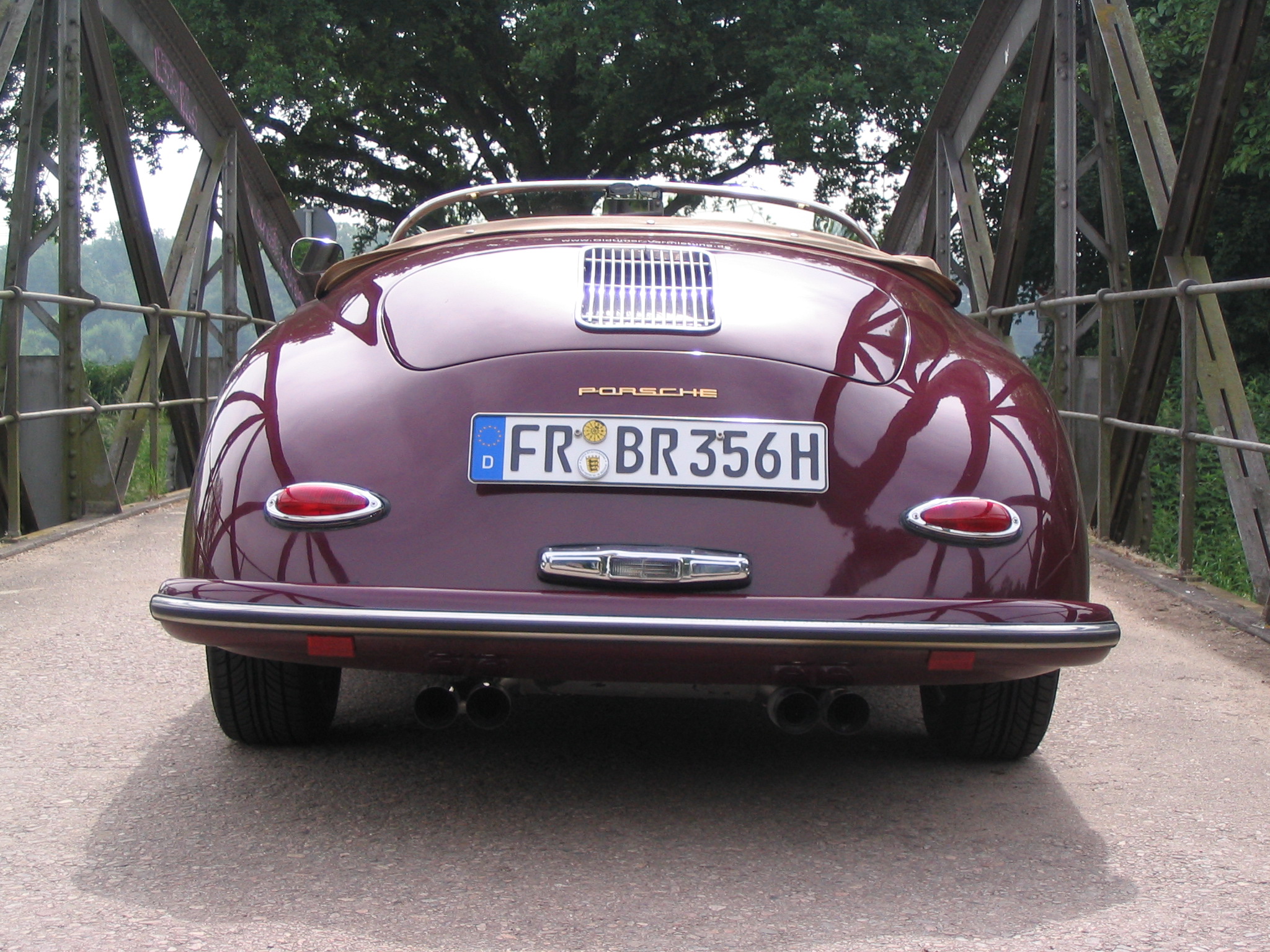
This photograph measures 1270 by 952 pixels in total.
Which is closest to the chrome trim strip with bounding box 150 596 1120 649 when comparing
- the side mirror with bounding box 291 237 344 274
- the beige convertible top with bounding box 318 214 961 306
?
the beige convertible top with bounding box 318 214 961 306

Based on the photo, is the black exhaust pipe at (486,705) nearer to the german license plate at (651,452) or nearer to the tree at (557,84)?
the german license plate at (651,452)

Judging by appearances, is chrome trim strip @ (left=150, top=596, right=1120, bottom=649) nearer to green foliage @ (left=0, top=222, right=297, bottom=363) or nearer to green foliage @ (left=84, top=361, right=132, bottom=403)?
green foliage @ (left=84, top=361, right=132, bottom=403)

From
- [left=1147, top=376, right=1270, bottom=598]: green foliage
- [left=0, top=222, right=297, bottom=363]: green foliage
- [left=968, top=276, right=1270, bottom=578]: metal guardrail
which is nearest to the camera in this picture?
[left=968, top=276, right=1270, bottom=578]: metal guardrail

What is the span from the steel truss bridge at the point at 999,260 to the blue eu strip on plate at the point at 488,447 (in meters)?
1.94

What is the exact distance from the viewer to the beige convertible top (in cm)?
320

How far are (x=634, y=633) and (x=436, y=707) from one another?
425 mm

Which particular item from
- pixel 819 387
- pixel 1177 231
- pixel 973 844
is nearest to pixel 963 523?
pixel 819 387

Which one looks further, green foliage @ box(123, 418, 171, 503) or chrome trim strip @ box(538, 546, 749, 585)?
green foliage @ box(123, 418, 171, 503)

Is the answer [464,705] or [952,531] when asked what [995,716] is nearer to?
[952,531]

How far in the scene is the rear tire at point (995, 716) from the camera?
2.86m

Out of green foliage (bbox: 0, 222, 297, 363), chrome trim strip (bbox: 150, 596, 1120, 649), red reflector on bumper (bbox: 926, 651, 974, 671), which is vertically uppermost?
chrome trim strip (bbox: 150, 596, 1120, 649)

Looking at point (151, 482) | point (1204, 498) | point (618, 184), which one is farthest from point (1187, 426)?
point (1204, 498)

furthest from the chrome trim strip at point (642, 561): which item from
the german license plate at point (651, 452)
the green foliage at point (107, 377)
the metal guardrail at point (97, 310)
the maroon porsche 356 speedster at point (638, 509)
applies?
the green foliage at point (107, 377)

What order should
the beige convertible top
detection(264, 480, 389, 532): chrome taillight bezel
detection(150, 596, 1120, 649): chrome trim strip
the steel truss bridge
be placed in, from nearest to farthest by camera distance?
1. detection(150, 596, 1120, 649): chrome trim strip
2. detection(264, 480, 389, 532): chrome taillight bezel
3. the beige convertible top
4. the steel truss bridge
